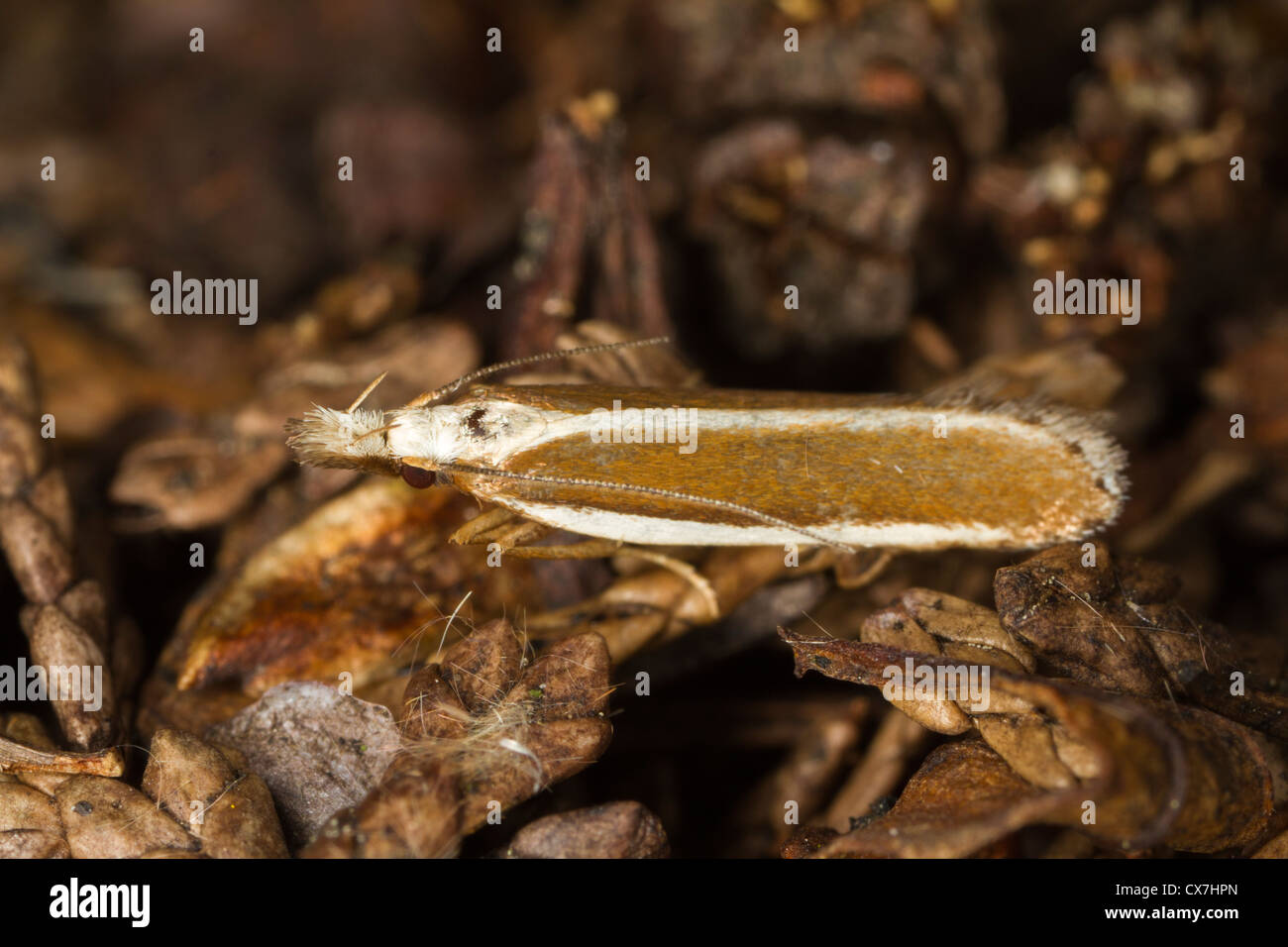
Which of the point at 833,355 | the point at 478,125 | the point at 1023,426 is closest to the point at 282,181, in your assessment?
the point at 478,125

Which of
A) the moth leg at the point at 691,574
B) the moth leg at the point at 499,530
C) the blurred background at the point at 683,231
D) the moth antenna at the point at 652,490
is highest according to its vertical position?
the blurred background at the point at 683,231

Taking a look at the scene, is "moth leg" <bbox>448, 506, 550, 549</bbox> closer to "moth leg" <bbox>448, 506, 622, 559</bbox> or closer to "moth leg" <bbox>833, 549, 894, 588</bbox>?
"moth leg" <bbox>448, 506, 622, 559</bbox>

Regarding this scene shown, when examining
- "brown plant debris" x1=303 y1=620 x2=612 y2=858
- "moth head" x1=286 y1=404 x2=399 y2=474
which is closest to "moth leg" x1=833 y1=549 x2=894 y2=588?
"brown plant debris" x1=303 y1=620 x2=612 y2=858

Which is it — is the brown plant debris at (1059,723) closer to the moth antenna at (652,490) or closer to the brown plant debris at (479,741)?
the moth antenna at (652,490)

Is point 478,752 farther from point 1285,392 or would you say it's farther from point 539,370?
point 1285,392

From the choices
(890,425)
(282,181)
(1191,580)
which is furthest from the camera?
(282,181)

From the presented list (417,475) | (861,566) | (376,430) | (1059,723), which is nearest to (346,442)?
(376,430)

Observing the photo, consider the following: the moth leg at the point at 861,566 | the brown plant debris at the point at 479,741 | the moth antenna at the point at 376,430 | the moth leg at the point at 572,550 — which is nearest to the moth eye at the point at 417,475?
the moth antenna at the point at 376,430
